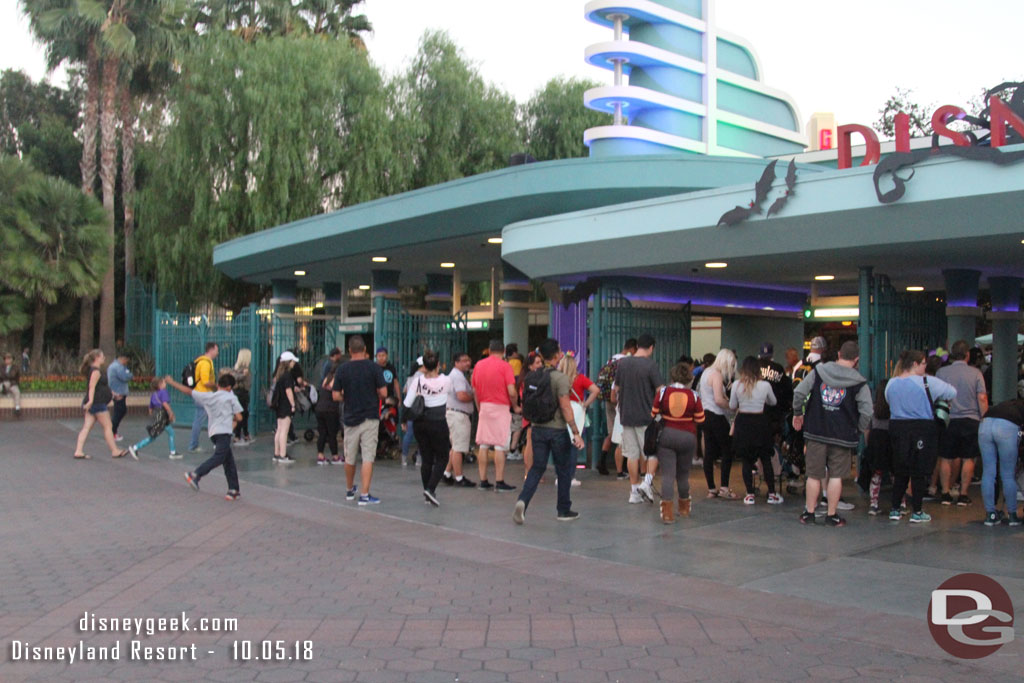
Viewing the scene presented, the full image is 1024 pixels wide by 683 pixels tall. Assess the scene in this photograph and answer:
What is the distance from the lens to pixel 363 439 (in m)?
10.3

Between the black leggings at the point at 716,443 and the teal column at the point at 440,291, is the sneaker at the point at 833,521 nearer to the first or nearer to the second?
the black leggings at the point at 716,443

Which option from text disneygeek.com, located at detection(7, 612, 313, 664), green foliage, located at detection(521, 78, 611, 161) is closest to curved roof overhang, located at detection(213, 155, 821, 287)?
text disneygeek.com, located at detection(7, 612, 313, 664)

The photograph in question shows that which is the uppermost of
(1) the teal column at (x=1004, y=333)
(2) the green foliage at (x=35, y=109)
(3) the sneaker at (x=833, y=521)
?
(2) the green foliage at (x=35, y=109)

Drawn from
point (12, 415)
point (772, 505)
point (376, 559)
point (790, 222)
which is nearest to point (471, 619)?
point (376, 559)

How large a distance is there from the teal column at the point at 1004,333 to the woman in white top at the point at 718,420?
5.33 m

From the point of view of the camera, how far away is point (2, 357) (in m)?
28.4

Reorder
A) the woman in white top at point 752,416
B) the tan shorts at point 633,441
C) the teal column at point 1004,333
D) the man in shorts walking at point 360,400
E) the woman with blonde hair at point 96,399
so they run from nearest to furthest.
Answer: the woman in white top at point 752,416, the man in shorts walking at point 360,400, the tan shorts at point 633,441, the teal column at point 1004,333, the woman with blonde hair at point 96,399

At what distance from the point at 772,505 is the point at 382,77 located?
22855mm

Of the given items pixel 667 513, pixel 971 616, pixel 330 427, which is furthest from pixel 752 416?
pixel 330 427

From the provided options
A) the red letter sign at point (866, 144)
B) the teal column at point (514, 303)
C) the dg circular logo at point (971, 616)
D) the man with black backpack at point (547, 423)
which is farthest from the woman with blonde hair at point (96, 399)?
the dg circular logo at point (971, 616)

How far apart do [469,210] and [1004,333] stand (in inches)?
315

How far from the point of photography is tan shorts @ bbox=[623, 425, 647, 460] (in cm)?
1064

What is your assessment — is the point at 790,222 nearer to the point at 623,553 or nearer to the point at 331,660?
the point at 623,553

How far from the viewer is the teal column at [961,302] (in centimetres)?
1291
